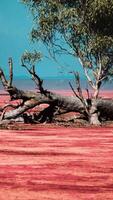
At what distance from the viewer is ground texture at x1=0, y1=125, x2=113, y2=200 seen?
44.4 ft

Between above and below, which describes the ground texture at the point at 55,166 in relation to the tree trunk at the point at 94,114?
above

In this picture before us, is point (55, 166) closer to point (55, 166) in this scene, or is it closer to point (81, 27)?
point (55, 166)

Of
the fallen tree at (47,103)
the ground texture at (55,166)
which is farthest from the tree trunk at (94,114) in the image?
the ground texture at (55,166)

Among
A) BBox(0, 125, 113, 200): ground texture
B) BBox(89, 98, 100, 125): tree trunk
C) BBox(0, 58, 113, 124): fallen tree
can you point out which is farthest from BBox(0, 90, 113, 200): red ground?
BBox(89, 98, 100, 125): tree trunk

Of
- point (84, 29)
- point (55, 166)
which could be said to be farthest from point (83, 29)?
point (55, 166)

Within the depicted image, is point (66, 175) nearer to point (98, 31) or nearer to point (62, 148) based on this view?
point (62, 148)

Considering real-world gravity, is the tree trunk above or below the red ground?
below

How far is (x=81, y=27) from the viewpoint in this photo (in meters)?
47.2

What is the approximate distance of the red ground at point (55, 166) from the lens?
533 inches

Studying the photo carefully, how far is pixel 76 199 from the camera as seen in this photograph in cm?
1276

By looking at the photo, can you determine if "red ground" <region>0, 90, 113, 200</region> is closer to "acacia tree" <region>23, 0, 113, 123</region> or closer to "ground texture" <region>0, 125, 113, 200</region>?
"ground texture" <region>0, 125, 113, 200</region>

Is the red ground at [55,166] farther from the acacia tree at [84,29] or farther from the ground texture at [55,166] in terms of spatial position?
the acacia tree at [84,29]

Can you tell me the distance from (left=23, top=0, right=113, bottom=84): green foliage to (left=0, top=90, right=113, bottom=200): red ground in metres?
17.4

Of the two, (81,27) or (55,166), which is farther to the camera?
(81,27)
